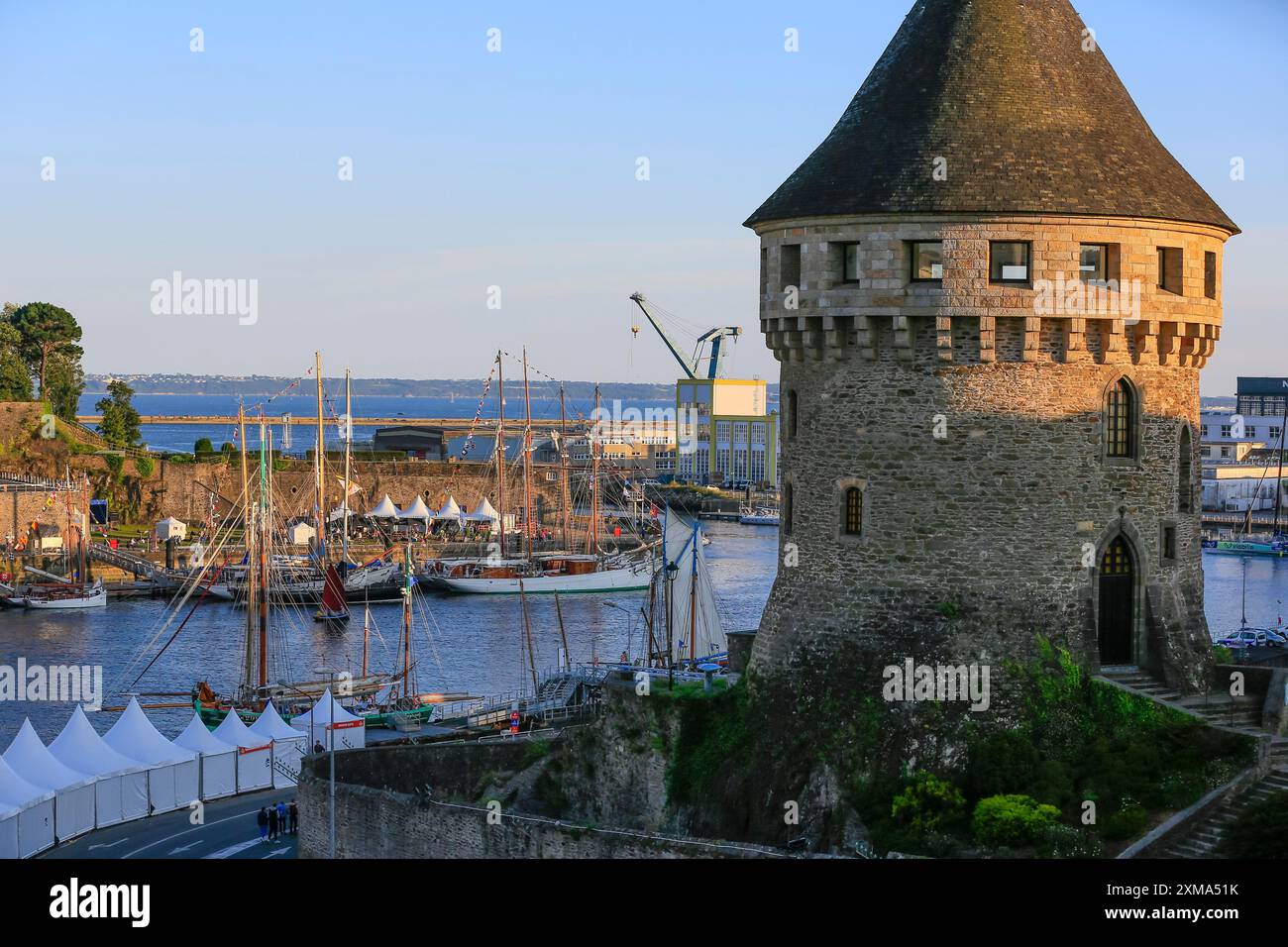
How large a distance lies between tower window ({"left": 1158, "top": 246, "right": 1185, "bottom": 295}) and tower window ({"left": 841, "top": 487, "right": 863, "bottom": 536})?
524 centimetres

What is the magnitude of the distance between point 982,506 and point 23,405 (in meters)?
120

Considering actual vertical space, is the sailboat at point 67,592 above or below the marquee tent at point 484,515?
below

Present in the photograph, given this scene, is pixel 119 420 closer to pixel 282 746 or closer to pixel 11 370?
pixel 11 370

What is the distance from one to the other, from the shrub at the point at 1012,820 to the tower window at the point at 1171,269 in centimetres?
769

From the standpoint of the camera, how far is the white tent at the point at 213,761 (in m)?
47.7

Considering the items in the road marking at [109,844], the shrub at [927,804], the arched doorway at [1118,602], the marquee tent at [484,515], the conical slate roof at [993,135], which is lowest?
the road marking at [109,844]

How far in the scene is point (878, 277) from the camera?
28.3 meters

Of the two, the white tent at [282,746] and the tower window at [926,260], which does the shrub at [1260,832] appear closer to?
the tower window at [926,260]

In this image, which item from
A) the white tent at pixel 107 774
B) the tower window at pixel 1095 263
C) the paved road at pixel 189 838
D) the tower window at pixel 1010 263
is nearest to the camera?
the tower window at pixel 1010 263

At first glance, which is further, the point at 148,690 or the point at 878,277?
the point at 148,690

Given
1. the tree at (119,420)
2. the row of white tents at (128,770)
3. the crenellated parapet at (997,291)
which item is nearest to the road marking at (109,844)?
the row of white tents at (128,770)

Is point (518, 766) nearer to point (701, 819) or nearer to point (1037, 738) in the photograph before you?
point (701, 819)
